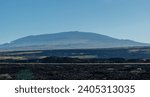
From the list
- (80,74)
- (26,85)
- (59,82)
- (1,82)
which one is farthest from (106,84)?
(80,74)

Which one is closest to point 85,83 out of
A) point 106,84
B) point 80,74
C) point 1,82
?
point 106,84

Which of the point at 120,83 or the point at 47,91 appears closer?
the point at 47,91

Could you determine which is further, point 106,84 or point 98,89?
point 106,84

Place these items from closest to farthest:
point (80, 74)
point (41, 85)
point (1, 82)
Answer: point (41, 85), point (1, 82), point (80, 74)

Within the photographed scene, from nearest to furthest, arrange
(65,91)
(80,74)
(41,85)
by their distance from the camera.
Answer: (65,91), (41,85), (80,74)

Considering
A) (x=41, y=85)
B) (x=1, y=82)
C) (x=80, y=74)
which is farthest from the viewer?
(x=80, y=74)

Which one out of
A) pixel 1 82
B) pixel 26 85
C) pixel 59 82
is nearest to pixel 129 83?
pixel 59 82

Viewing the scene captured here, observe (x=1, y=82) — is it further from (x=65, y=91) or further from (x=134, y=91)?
(x=134, y=91)

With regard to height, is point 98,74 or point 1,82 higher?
point 1,82

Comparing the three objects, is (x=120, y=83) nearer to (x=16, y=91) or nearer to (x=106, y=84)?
(x=106, y=84)

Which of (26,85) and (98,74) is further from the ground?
(26,85)
